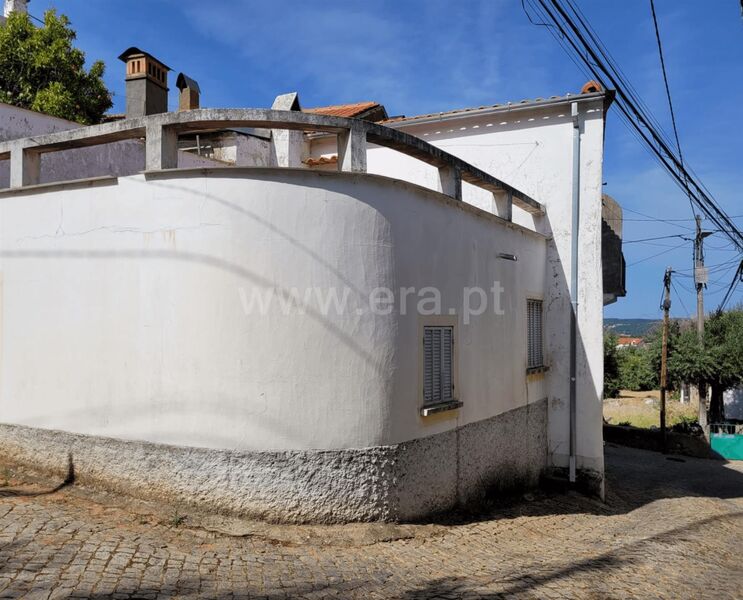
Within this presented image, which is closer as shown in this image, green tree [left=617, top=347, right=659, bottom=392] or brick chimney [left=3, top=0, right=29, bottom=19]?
brick chimney [left=3, top=0, right=29, bottom=19]

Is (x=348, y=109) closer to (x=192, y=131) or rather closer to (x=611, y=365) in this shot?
(x=192, y=131)

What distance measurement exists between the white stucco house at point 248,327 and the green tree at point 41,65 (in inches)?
371

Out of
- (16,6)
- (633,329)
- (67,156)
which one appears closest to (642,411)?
(67,156)

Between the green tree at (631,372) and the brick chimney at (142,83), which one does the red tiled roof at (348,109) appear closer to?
the brick chimney at (142,83)

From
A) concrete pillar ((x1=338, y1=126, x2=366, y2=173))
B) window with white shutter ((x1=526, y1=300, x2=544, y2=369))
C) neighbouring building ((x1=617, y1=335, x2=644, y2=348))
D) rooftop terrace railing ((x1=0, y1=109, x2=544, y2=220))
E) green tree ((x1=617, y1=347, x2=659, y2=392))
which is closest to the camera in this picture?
rooftop terrace railing ((x1=0, y1=109, x2=544, y2=220))

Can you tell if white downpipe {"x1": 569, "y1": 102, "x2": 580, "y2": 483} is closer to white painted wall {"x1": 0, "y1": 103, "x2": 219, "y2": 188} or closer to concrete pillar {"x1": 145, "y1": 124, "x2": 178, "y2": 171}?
white painted wall {"x1": 0, "y1": 103, "x2": 219, "y2": 188}

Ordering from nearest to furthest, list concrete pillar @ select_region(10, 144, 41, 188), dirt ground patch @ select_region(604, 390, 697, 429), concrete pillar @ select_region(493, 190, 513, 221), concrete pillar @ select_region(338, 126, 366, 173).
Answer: concrete pillar @ select_region(338, 126, 366, 173)
concrete pillar @ select_region(10, 144, 41, 188)
concrete pillar @ select_region(493, 190, 513, 221)
dirt ground patch @ select_region(604, 390, 697, 429)

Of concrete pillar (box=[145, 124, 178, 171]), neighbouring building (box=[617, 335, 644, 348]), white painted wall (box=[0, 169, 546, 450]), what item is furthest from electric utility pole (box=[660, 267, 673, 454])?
concrete pillar (box=[145, 124, 178, 171])

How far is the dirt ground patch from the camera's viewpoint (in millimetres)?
28062

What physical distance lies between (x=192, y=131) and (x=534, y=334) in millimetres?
6840

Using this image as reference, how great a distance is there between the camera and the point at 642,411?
31516mm

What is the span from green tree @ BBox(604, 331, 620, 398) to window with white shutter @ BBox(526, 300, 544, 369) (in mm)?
22900

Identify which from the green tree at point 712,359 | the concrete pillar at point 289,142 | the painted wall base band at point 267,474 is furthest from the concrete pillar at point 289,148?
the green tree at point 712,359

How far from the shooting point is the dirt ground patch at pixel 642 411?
28.1 metres
